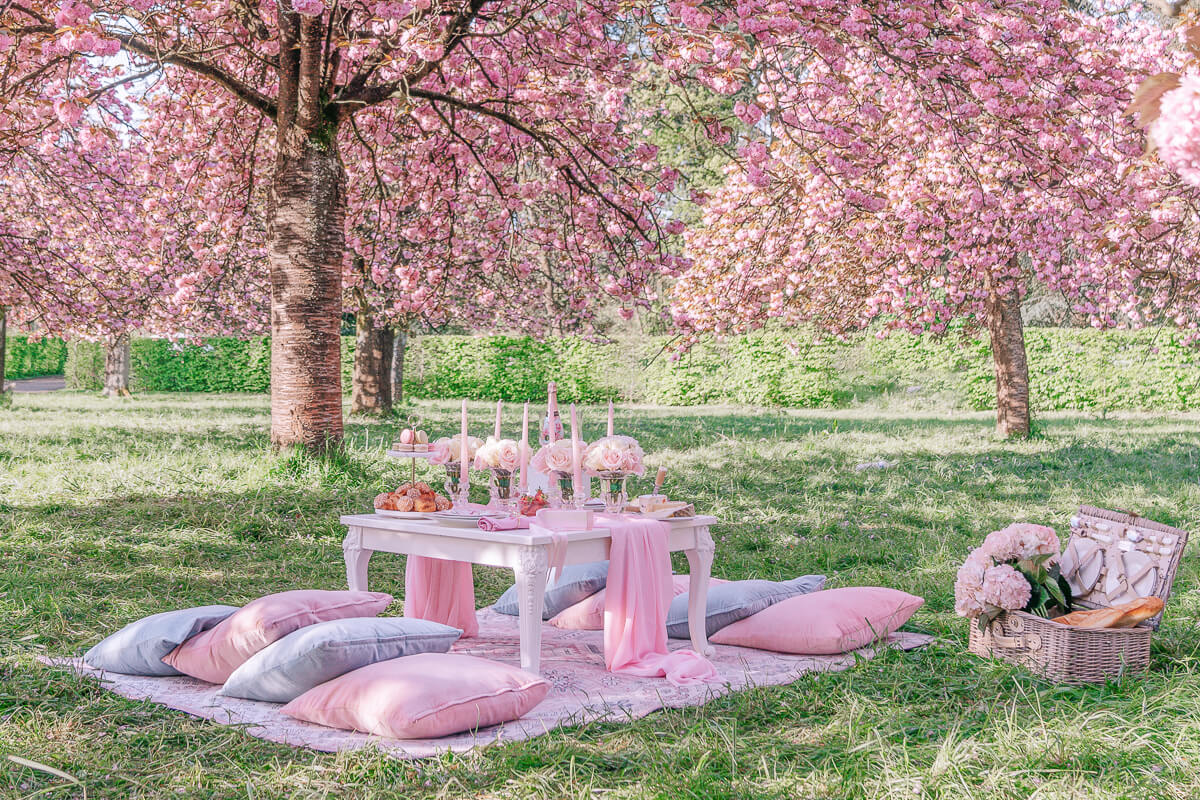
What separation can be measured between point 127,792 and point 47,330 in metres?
11.0

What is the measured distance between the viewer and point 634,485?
9.23 metres

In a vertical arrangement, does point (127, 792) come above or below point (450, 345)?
below

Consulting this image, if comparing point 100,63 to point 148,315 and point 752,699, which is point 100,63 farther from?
point 752,699

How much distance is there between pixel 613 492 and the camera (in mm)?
4445

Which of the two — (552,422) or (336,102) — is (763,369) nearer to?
(336,102)

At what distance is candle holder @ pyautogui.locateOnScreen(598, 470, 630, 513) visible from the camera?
440cm

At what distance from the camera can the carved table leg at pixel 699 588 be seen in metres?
4.49

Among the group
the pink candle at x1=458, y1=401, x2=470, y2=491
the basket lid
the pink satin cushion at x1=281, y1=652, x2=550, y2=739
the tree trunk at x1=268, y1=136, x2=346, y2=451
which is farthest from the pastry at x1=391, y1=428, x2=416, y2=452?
the tree trunk at x1=268, y1=136, x2=346, y2=451

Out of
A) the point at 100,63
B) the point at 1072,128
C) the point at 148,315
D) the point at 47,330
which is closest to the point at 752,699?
the point at 1072,128

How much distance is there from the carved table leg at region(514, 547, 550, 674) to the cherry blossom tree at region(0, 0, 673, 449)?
3.38 m

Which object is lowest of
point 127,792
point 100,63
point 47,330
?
point 127,792

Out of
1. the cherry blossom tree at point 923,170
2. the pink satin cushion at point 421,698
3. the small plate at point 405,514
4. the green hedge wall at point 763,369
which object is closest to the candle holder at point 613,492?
the small plate at point 405,514

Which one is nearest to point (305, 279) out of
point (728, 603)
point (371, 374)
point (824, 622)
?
point (728, 603)

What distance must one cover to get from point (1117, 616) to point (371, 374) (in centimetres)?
1336
